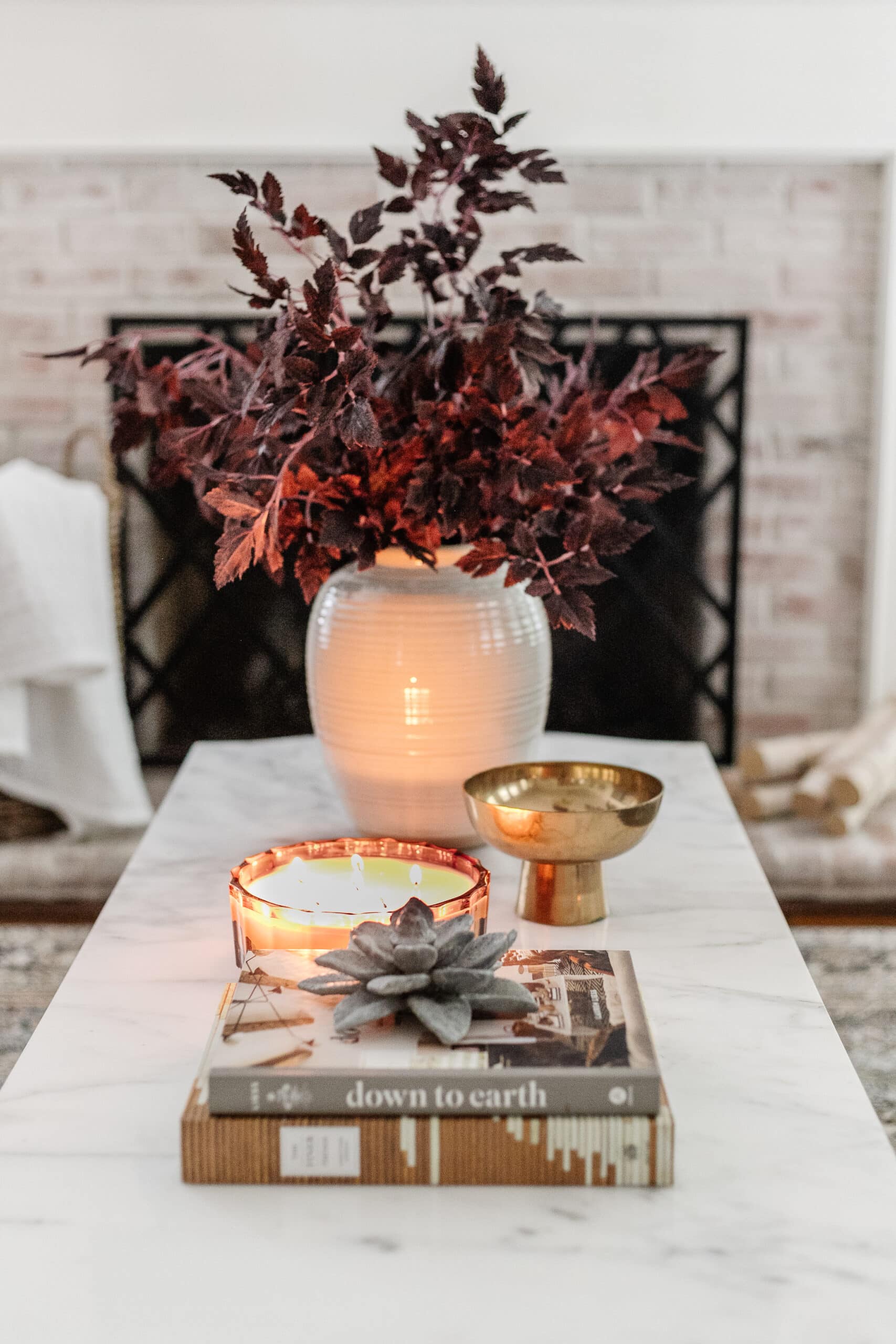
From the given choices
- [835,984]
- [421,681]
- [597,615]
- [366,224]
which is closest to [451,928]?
[421,681]

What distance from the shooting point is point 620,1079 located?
1.93 feet

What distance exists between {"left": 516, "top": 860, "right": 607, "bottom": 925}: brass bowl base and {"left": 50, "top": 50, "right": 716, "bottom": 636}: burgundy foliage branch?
166mm

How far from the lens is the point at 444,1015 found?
0.63m

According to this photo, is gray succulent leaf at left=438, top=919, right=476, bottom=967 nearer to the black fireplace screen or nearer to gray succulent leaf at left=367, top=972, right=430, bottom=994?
gray succulent leaf at left=367, top=972, right=430, bottom=994

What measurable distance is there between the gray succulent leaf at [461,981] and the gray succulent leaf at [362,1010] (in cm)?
2

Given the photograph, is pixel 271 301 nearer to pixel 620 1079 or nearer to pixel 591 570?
pixel 591 570

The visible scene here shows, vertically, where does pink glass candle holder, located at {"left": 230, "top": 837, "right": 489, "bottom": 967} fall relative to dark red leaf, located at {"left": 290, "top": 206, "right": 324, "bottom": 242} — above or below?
below

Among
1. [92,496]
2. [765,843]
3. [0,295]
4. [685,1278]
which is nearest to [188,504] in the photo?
[92,496]

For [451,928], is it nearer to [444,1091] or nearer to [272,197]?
[444,1091]

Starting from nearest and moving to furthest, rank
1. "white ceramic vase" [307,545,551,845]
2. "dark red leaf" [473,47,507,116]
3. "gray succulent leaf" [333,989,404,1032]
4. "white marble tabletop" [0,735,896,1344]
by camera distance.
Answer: "white marble tabletop" [0,735,896,1344] → "gray succulent leaf" [333,989,404,1032] → "dark red leaf" [473,47,507,116] → "white ceramic vase" [307,545,551,845]

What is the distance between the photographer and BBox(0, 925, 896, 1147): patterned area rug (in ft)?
4.81

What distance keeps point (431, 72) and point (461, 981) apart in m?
2.07

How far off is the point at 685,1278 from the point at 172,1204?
229 mm

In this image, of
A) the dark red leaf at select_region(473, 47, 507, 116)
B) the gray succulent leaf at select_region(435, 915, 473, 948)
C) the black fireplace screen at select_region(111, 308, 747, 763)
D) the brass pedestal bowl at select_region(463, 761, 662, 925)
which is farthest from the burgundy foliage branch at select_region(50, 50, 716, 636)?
the black fireplace screen at select_region(111, 308, 747, 763)
